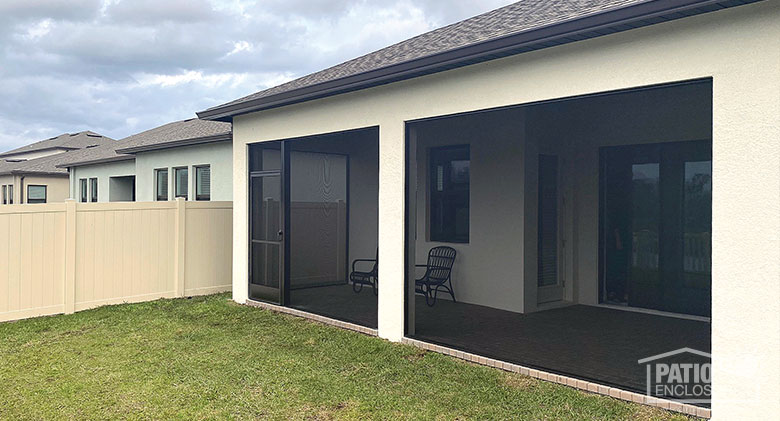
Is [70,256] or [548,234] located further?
[548,234]

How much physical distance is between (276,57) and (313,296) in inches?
841

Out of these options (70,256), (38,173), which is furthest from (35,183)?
(70,256)

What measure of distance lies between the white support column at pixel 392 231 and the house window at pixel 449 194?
2.61 m

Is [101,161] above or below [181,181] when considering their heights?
above

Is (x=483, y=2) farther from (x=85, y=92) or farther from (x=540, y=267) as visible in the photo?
(x=85, y=92)

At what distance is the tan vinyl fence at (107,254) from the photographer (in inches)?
290

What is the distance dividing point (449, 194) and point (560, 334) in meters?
3.16

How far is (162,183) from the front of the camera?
46.9ft

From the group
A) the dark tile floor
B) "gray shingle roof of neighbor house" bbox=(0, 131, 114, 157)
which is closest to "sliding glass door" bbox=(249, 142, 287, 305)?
the dark tile floor

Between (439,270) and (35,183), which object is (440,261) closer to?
(439,270)

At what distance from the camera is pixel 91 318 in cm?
750

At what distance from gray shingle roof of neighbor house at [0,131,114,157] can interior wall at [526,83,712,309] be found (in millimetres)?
26906

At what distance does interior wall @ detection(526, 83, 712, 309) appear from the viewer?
7.31 metres

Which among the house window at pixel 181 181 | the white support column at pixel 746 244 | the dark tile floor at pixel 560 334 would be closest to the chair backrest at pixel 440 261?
the dark tile floor at pixel 560 334
